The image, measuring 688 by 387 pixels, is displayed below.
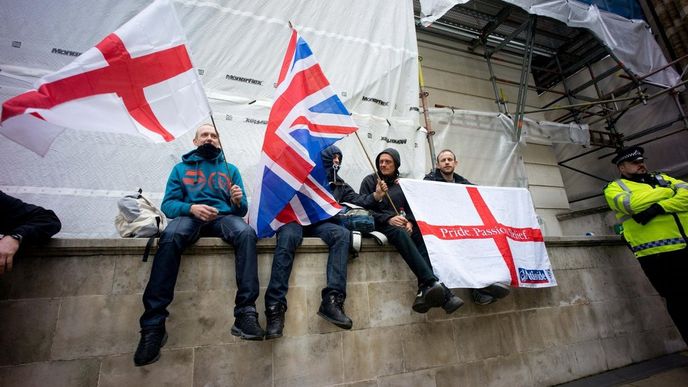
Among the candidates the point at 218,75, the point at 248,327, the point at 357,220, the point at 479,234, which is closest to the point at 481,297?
the point at 479,234

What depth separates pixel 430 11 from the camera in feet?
16.5

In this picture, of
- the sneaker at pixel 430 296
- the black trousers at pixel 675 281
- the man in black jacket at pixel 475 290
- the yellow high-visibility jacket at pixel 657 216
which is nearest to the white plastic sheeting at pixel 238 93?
the man in black jacket at pixel 475 290

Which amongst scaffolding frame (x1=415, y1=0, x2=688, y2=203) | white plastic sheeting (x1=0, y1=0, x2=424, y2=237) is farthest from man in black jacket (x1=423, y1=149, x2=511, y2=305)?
scaffolding frame (x1=415, y1=0, x2=688, y2=203)

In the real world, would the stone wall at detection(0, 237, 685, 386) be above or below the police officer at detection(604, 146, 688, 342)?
below

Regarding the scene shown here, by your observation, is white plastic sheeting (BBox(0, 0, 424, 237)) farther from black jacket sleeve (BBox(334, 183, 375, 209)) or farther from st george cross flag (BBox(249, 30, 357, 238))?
st george cross flag (BBox(249, 30, 357, 238))

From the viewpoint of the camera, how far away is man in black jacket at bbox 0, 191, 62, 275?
1.99 m

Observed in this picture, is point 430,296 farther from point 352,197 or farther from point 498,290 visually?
point 352,197

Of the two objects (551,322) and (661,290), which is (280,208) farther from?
(661,290)

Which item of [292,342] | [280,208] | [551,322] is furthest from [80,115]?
[551,322]

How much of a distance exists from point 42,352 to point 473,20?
8.64 meters

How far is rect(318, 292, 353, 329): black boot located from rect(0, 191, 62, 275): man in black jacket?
1.96 metres

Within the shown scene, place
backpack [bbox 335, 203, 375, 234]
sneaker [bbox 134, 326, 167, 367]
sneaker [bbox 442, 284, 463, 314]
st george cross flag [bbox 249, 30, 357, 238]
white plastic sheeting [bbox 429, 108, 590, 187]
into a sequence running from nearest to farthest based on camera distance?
sneaker [bbox 134, 326, 167, 367], st george cross flag [bbox 249, 30, 357, 238], sneaker [bbox 442, 284, 463, 314], backpack [bbox 335, 203, 375, 234], white plastic sheeting [bbox 429, 108, 590, 187]

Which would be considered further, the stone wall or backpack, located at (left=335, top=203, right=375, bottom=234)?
backpack, located at (left=335, top=203, right=375, bottom=234)

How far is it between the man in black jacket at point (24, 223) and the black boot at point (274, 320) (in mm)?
1579
